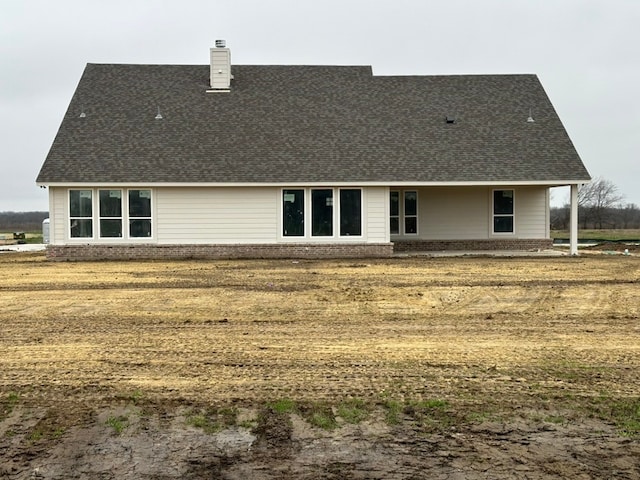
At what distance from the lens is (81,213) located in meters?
21.1

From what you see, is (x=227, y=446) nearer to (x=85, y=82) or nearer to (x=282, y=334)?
(x=282, y=334)

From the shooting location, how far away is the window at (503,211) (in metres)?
23.8

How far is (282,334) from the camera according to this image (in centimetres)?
889

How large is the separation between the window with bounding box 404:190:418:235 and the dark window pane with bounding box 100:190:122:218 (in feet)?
32.8

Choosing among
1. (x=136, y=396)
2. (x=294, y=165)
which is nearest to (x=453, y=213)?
(x=294, y=165)

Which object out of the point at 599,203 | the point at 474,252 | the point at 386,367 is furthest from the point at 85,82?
the point at 599,203

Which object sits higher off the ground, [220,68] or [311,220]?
[220,68]

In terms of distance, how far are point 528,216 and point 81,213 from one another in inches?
607

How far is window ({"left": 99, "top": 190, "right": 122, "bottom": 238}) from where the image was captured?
2117 centimetres

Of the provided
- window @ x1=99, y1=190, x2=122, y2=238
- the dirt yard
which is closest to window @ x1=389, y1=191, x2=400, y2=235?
window @ x1=99, y1=190, x2=122, y2=238

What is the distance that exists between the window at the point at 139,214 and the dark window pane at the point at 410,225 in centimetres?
917

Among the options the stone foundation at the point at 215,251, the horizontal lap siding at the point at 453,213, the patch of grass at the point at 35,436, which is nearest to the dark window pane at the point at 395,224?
the horizontal lap siding at the point at 453,213

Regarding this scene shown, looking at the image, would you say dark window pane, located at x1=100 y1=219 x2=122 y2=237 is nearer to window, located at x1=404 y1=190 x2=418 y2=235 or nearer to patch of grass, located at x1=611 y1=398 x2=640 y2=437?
window, located at x1=404 y1=190 x2=418 y2=235

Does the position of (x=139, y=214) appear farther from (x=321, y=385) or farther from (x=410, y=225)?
(x=321, y=385)
